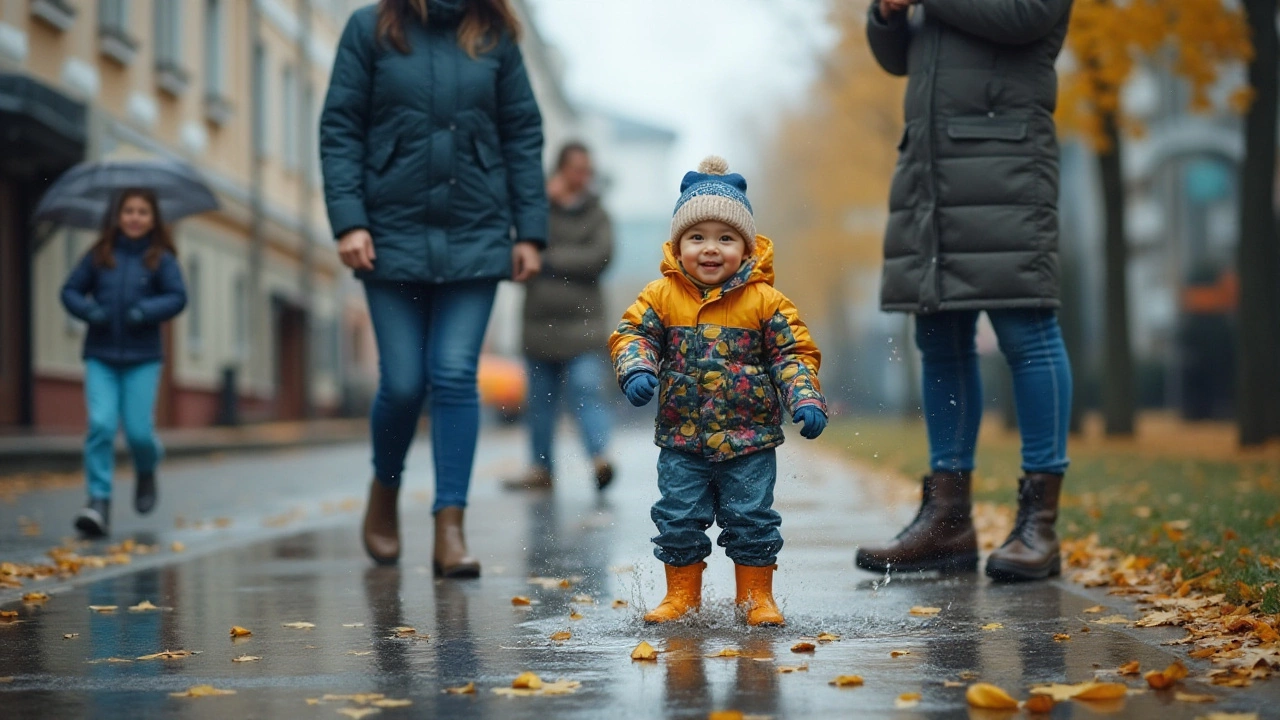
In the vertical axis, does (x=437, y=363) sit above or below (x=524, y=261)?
below

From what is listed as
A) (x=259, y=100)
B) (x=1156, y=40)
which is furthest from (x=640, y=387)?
(x=259, y=100)

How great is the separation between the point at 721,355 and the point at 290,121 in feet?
95.6

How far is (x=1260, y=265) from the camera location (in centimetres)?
1489

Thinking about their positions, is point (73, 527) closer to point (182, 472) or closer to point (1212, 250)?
point (182, 472)

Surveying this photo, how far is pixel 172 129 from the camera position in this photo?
2325 cm

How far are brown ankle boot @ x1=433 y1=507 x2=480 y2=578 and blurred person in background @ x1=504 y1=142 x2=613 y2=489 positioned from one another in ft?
13.4

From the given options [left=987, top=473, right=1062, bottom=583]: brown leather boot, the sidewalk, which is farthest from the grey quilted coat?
the sidewalk

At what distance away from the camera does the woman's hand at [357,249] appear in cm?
625

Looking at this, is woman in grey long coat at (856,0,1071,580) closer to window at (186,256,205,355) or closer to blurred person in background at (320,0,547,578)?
blurred person in background at (320,0,547,578)

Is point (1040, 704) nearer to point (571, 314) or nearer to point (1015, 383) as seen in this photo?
point (1015, 383)

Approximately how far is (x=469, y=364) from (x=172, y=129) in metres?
18.0

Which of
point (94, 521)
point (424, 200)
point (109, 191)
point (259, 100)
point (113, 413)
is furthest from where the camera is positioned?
point (259, 100)

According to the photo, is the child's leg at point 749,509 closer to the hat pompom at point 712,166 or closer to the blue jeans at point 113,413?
the hat pompom at point 712,166

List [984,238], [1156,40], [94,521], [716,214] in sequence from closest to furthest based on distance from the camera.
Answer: [716,214]
[984,238]
[94,521]
[1156,40]
